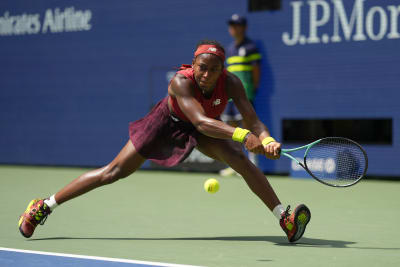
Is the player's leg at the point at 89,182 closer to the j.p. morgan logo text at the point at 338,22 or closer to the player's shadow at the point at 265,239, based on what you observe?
the player's shadow at the point at 265,239

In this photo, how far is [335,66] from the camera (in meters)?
9.73

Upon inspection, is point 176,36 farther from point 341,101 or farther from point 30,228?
point 30,228

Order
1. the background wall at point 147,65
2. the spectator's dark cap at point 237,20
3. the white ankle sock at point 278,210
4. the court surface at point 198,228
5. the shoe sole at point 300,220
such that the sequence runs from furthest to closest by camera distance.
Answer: the spectator's dark cap at point 237,20, the background wall at point 147,65, the white ankle sock at point 278,210, the shoe sole at point 300,220, the court surface at point 198,228

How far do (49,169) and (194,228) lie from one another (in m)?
6.62

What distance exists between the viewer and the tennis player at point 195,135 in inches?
189

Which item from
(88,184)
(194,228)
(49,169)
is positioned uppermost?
(88,184)

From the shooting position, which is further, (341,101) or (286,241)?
(341,101)

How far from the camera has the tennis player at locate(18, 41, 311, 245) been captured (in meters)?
4.81

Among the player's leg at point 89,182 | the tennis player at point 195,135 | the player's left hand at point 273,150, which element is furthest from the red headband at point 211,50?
the player's leg at point 89,182

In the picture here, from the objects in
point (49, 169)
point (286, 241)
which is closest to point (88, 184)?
point (286, 241)

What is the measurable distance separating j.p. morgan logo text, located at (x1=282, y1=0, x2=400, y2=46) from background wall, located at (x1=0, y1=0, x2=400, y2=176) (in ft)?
0.05

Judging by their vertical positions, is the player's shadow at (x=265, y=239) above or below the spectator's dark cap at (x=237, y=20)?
below

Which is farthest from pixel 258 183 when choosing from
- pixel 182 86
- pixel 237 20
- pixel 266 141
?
pixel 237 20

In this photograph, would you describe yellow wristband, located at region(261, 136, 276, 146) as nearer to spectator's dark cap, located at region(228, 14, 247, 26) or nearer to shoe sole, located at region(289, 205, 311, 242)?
shoe sole, located at region(289, 205, 311, 242)
